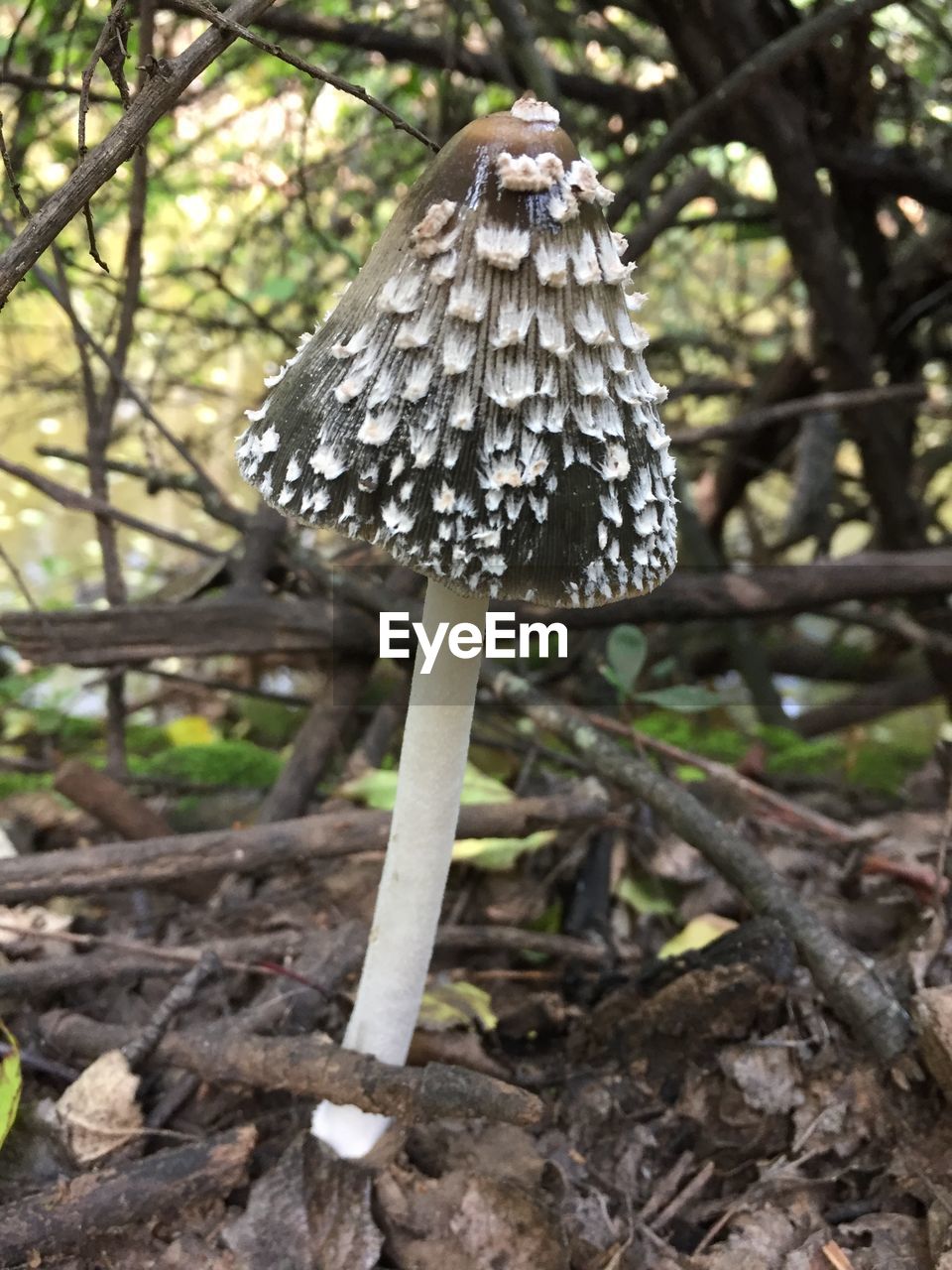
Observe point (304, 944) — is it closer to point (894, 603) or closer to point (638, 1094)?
point (638, 1094)

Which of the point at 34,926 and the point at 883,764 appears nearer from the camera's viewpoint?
the point at 34,926

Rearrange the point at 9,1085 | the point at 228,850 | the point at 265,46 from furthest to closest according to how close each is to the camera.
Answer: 1. the point at 228,850
2. the point at 9,1085
3. the point at 265,46

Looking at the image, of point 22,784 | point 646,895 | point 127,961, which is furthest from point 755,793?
point 22,784

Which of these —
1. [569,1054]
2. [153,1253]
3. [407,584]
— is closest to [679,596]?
[407,584]

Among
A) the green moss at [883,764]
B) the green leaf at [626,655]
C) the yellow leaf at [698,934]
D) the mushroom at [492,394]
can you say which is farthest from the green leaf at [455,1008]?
the green moss at [883,764]

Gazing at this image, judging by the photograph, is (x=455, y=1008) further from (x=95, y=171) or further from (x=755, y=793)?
(x=95, y=171)

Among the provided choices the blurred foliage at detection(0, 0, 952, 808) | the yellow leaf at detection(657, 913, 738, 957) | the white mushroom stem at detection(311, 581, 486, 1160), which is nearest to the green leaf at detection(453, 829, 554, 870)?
the blurred foliage at detection(0, 0, 952, 808)

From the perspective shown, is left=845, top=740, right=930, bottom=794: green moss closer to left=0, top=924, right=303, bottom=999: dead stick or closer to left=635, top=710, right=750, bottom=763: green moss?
left=635, top=710, right=750, bottom=763: green moss
